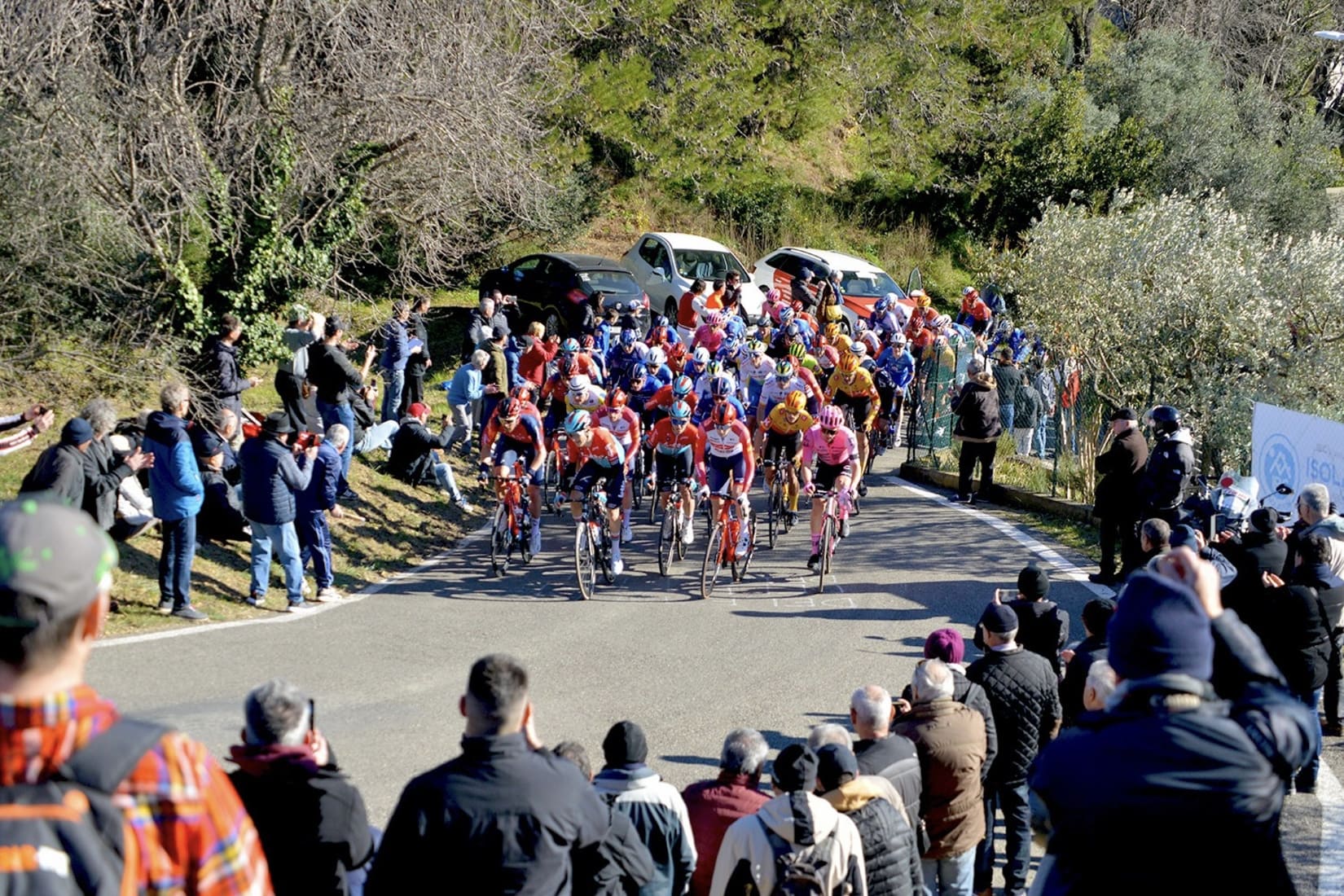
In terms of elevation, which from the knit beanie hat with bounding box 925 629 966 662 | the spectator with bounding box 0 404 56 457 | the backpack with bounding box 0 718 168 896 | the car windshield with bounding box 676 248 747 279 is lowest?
the knit beanie hat with bounding box 925 629 966 662

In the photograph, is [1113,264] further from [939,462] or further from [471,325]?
[471,325]

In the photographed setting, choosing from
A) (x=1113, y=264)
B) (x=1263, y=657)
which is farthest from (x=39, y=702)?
(x=1113, y=264)

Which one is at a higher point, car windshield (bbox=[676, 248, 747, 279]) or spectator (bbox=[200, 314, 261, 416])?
car windshield (bbox=[676, 248, 747, 279])

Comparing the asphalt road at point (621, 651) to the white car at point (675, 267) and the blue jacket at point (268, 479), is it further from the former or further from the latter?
the white car at point (675, 267)

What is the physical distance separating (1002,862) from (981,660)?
149cm

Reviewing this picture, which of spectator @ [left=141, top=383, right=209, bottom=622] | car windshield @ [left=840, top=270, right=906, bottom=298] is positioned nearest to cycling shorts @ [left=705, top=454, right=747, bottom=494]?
spectator @ [left=141, top=383, right=209, bottom=622]

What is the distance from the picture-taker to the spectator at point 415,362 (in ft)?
58.9

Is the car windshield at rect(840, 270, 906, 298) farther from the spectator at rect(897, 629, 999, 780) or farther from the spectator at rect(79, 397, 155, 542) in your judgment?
the spectator at rect(897, 629, 999, 780)

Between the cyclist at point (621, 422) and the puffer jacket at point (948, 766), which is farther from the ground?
the cyclist at point (621, 422)

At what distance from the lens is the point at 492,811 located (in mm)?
3760

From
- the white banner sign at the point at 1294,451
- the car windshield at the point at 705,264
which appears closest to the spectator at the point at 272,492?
the white banner sign at the point at 1294,451

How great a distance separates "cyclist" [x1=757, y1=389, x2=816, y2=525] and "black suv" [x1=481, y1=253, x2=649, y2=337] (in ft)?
26.8

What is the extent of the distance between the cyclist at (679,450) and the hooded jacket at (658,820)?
835cm

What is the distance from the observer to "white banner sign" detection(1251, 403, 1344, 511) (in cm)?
1188
